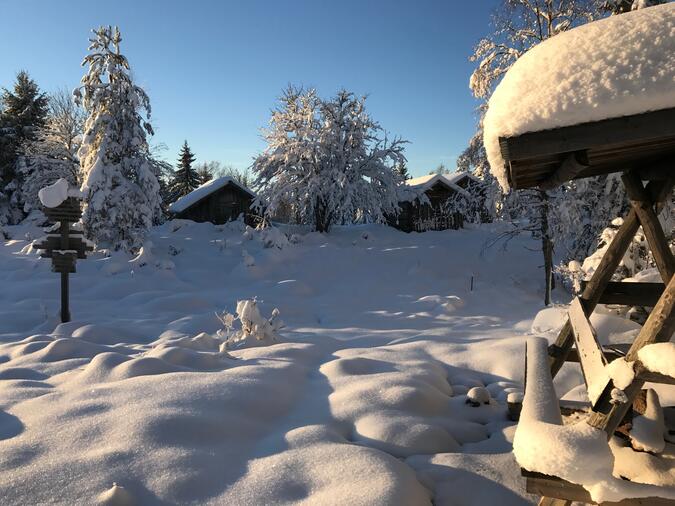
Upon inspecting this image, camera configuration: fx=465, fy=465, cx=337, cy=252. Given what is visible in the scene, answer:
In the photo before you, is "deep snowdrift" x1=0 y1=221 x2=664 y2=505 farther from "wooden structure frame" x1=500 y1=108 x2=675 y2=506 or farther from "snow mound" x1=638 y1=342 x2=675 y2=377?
"snow mound" x1=638 y1=342 x2=675 y2=377

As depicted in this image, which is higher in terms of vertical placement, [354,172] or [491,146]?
[354,172]

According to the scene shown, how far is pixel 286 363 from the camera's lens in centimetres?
550

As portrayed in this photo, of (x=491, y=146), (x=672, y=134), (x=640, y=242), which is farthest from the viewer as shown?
(x=640, y=242)

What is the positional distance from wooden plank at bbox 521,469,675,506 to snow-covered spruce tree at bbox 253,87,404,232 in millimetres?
19711

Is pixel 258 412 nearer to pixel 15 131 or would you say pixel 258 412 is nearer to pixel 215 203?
pixel 215 203

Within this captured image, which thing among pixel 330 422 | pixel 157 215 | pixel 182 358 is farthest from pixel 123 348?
pixel 157 215

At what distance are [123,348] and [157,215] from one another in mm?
16224

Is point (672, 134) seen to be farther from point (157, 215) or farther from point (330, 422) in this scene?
point (157, 215)

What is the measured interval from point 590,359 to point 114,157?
69.2ft

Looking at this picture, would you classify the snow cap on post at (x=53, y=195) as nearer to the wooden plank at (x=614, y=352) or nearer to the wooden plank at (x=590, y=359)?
the wooden plank at (x=614, y=352)

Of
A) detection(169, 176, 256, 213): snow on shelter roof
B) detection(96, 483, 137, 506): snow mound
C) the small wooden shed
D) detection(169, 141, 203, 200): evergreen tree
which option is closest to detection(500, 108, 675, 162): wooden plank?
detection(96, 483, 137, 506): snow mound

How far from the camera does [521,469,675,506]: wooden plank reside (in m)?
1.89

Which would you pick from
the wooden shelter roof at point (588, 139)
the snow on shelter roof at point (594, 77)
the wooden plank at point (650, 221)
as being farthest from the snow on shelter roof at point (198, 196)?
the snow on shelter roof at point (594, 77)

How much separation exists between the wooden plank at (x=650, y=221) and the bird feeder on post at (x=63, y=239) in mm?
10167
